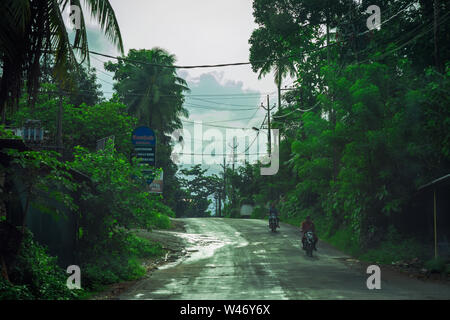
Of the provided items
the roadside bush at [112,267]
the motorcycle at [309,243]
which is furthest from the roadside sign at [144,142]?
the motorcycle at [309,243]

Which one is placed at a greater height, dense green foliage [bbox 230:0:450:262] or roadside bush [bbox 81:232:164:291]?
dense green foliage [bbox 230:0:450:262]

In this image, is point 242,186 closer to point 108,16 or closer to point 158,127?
point 158,127

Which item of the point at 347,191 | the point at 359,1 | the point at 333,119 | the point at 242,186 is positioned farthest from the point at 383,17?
the point at 242,186

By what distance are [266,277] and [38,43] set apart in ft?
29.2

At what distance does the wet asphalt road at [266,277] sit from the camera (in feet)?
37.6

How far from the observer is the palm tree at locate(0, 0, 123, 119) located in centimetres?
1075

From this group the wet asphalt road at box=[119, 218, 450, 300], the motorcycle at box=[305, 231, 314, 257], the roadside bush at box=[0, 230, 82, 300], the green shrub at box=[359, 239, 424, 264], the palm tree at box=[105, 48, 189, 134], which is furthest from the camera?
the palm tree at box=[105, 48, 189, 134]

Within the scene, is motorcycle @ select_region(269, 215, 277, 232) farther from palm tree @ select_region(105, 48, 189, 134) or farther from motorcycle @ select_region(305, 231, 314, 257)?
palm tree @ select_region(105, 48, 189, 134)

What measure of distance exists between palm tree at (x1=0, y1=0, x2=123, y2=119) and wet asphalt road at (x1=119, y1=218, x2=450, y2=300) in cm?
543

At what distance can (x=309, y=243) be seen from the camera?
20984 millimetres

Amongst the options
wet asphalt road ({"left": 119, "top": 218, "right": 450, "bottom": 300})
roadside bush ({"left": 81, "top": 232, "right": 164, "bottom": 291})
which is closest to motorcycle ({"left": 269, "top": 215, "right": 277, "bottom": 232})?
wet asphalt road ({"left": 119, "top": 218, "right": 450, "bottom": 300})

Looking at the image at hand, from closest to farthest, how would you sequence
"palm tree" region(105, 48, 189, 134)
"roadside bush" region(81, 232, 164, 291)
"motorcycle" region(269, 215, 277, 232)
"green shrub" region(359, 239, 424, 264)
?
"roadside bush" region(81, 232, 164, 291), "green shrub" region(359, 239, 424, 264), "motorcycle" region(269, 215, 277, 232), "palm tree" region(105, 48, 189, 134)

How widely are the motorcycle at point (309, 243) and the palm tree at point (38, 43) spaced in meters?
12.3
